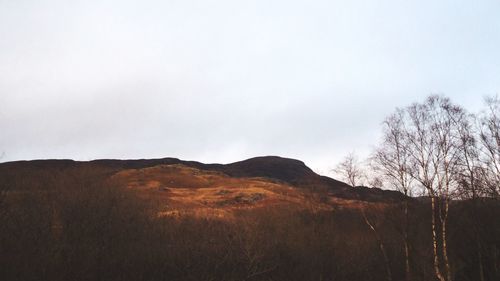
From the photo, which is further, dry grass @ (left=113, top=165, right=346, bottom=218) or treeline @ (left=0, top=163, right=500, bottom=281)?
dry grass @ (left=113, top=165, right=346, bottom=218)

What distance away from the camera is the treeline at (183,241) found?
1143 inches

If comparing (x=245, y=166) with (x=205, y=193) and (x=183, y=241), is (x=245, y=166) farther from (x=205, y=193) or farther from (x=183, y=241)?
(x=183, y=241)

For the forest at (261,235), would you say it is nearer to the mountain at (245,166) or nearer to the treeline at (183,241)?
the treeline at (183,241)

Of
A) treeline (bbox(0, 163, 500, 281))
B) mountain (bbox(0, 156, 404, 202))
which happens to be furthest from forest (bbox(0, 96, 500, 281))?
mountain (bbox(0, 156, 404, 202))

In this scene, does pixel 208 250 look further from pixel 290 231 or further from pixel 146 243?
pixel 290 231

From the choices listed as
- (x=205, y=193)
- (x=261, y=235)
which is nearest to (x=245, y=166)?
(x=205, y=193)

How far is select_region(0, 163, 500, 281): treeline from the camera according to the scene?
2903 cm

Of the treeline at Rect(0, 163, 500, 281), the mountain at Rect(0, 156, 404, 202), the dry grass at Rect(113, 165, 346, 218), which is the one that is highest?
the mountain at Rect(0, 156, 404, 202)

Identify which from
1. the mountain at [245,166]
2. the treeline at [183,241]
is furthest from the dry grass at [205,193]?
the mountain at [245,166]

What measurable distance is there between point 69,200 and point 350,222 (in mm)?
32106

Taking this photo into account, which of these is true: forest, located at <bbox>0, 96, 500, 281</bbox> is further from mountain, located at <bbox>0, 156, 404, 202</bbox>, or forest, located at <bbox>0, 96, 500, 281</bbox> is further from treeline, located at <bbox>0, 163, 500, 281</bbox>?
mountain, located at <bbox>0, 156, 404, 202</bbox>

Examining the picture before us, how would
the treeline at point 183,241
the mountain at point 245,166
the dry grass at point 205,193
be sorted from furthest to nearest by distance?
the mountain at point 245,166 < the dry grass at point 205,193 < the treeline at point 183,241

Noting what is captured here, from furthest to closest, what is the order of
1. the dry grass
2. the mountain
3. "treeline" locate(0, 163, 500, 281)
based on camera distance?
the mountain
the dry grass
"treeline" locate(0, 163, 500, 281)

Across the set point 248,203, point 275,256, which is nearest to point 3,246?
point 275,256
